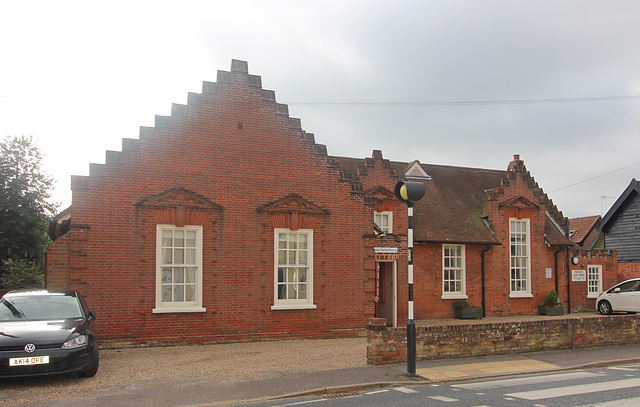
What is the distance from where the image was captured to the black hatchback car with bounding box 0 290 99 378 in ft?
31.7

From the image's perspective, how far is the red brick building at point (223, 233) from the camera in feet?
48.3

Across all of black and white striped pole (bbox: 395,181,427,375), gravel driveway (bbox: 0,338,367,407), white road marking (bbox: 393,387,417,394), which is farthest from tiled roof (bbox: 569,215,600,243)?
white road marking (bbox: 393,387,417,394)

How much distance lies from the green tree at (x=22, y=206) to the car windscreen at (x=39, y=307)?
10.8 m

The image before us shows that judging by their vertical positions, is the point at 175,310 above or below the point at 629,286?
below

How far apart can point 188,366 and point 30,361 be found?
Result: 337 centimetres

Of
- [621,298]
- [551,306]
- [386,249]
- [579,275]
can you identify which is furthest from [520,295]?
[386,249]

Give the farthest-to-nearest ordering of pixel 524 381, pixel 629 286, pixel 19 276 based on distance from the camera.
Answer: pixel 629 286 < pixel 19 276 < pixel 524 381

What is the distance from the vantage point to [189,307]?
15.4m

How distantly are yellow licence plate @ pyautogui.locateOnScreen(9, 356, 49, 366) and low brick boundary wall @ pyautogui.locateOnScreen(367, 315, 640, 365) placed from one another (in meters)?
6.06

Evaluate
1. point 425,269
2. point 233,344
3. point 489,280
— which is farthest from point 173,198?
point 489,280

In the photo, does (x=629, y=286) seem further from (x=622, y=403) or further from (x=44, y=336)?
(x=44, y=336)

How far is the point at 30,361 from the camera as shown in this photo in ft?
31.7

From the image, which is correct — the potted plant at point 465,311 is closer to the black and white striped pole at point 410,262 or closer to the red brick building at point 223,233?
the red brick building at point 223,233

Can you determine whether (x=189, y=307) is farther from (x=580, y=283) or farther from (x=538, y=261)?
(x=580, y=283)
